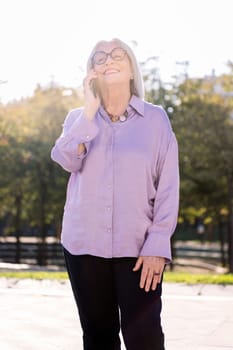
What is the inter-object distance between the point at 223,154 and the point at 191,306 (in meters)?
14.5

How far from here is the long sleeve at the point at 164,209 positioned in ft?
9.23

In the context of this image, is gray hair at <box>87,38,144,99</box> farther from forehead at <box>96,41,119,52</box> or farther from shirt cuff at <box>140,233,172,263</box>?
shirt cuff at <box>140,233,172,263</box>

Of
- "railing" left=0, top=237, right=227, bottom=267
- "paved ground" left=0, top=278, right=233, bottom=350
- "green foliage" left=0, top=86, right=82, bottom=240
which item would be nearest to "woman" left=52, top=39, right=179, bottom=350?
"paved ground" left=0, top=278, right=233, bottom=350

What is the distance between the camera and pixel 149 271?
2.76m

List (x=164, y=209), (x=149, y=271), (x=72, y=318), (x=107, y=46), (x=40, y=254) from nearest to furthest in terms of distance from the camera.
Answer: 1. (x=149, y=271)
2. (x=164, y=209)
3. (x=107, y=46)
4. (x=72, y=318)
5. (x=40, y=254)

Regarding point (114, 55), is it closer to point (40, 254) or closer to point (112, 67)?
point (112, 67)

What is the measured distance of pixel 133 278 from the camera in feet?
9.12

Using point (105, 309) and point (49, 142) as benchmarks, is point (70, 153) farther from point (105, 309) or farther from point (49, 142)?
point (49, 142)

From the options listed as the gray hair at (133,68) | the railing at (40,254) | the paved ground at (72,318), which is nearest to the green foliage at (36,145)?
the railing at (40,254)

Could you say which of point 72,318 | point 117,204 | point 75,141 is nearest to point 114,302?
point 117,204

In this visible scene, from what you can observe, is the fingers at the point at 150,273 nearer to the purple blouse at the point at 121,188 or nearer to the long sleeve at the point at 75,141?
the purple blouse at the point at 121,188

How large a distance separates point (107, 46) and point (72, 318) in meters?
4.14

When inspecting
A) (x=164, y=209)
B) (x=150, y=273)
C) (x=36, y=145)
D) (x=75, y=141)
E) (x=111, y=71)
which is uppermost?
(x=111, y=71)

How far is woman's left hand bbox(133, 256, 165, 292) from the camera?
109 inches
